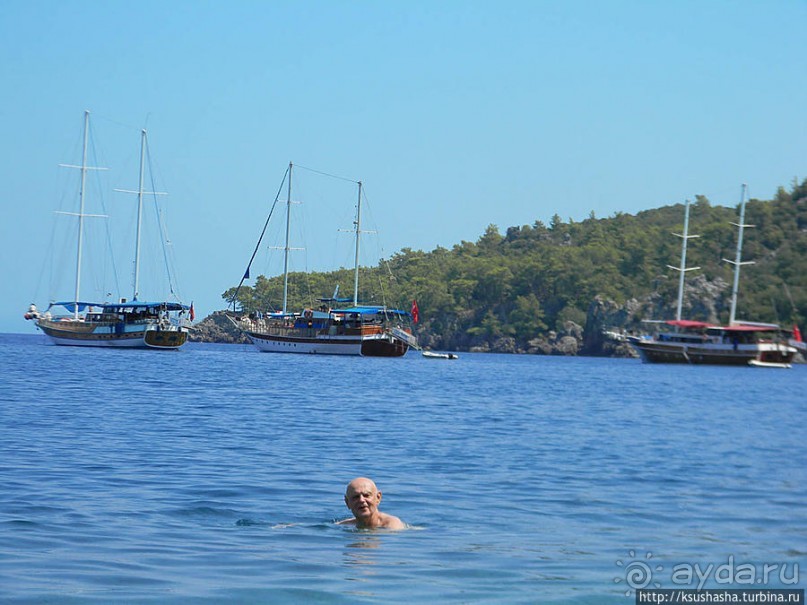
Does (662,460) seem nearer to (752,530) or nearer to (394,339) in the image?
(752,530)

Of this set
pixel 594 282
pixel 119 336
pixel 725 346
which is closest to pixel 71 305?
pixel 119 336

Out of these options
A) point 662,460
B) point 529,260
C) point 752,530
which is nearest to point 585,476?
point 662,460

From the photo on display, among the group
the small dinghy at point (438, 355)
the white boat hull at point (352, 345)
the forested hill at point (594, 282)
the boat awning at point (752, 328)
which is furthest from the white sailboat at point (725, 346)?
the white boat hull at point (352, 345)

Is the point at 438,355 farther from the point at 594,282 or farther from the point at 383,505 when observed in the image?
Result: the point at 383,505

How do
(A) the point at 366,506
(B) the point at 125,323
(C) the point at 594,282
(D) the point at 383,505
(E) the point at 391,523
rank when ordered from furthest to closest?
(C) the point at 594,282
(B) the point at 125,323
(D) the point at 383,505
(E) the point at 391,523
(A) the point at 366,506

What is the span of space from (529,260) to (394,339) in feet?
280

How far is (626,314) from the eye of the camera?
465ft

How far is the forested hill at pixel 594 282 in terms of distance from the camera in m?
130

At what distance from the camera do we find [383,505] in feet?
39.3

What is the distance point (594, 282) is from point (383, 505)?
145 metres

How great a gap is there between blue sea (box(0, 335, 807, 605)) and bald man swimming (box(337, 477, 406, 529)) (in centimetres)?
13

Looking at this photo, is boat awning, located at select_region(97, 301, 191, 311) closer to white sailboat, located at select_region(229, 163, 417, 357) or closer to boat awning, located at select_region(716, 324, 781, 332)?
white sailboat, located at select_region(229, 163, 417, 357)

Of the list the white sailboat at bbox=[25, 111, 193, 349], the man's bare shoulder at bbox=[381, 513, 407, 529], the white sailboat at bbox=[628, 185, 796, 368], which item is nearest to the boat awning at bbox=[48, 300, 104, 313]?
the white sailboat at bbox=[25, 111, 193, 349]

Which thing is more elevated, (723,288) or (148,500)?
→ (723,288)
